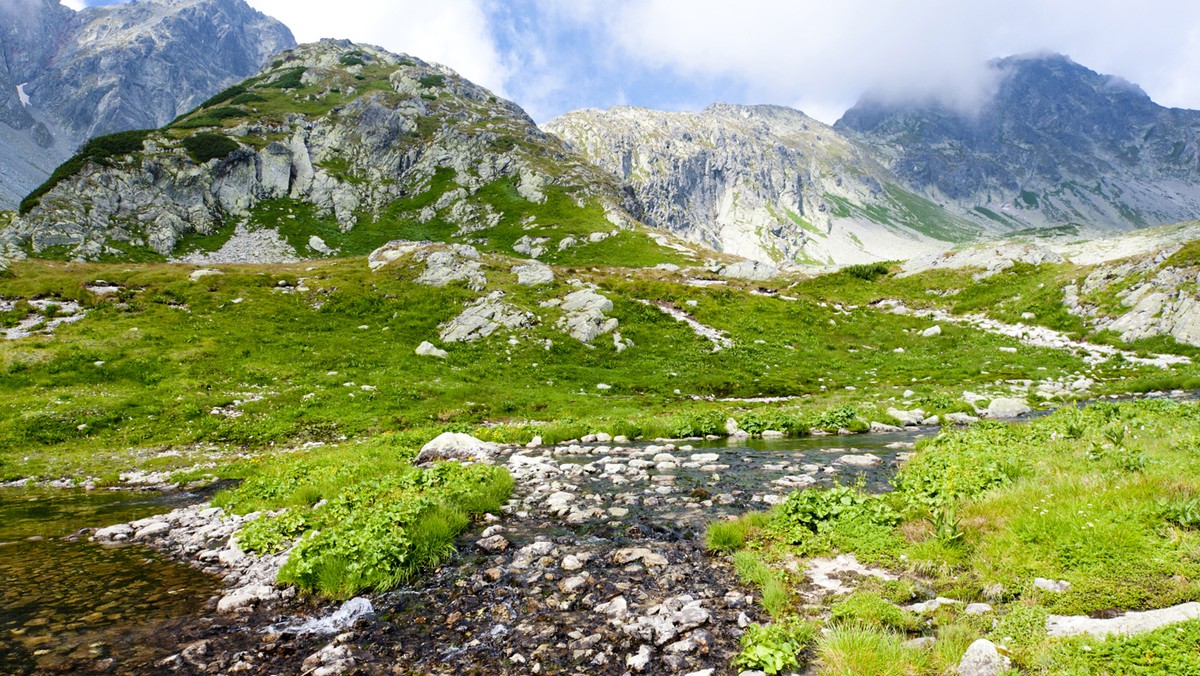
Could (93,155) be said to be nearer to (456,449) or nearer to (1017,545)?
(456,449)

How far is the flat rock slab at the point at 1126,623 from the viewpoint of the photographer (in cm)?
524

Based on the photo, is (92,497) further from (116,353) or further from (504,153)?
(504,153)

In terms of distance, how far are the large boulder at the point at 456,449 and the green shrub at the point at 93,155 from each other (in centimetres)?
13306

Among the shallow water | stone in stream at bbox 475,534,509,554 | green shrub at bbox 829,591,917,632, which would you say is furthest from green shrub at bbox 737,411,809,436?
the shallow water

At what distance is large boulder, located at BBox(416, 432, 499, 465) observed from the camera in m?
17.9

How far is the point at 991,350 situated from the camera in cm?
4112

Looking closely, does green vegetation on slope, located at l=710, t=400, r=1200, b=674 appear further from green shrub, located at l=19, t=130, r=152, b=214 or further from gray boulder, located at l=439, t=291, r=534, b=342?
green shrub, located at l=19, t=130, r=152, b=214

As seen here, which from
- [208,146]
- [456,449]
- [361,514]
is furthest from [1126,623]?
[208,146]

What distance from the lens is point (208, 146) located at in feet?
423

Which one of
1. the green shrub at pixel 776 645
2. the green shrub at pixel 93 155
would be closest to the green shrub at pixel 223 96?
the green shrub at pixel 93 155

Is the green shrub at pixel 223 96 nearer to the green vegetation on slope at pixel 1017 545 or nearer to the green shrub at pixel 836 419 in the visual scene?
the green shrub at pixel 836 419

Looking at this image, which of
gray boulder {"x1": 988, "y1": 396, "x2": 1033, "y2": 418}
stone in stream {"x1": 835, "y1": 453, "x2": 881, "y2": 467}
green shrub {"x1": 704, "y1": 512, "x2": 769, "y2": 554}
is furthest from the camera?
gray boulder {"x1": 988, "y1": 396, "x2": 1033, "y2": 418}

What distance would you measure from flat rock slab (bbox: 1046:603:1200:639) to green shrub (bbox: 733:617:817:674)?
251cm

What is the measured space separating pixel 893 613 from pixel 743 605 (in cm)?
196
